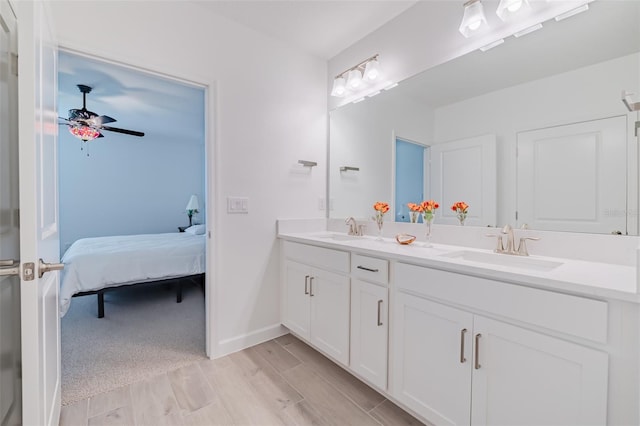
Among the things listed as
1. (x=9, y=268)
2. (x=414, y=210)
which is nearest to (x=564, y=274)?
(x=414, y=210)

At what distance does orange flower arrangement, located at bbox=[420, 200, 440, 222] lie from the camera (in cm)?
183

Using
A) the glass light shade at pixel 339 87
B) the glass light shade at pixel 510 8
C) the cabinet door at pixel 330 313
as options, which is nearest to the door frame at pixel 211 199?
the cabinet door at pixel 330 313

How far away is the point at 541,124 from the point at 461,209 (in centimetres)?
58

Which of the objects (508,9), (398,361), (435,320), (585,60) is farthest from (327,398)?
(508,9)

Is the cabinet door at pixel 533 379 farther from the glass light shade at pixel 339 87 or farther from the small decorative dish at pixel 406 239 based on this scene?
the glass light shade at pixel 339 87

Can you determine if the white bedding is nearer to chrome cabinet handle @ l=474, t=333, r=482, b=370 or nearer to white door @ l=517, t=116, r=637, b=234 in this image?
chrome cabinet handle @ l=474, t=333, r=482, b=370

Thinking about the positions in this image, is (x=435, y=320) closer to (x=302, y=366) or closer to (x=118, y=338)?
(x=302, y=366)

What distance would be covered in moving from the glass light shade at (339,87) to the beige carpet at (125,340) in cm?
233

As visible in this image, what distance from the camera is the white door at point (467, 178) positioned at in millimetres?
1632

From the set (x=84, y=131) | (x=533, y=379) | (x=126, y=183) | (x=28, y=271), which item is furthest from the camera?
(x=126, y=183)

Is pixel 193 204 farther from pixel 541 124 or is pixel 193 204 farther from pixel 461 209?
pixel 541 124

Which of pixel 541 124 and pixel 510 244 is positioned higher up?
pixel 541 124

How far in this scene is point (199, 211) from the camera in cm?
551

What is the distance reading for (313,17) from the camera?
204 cm
